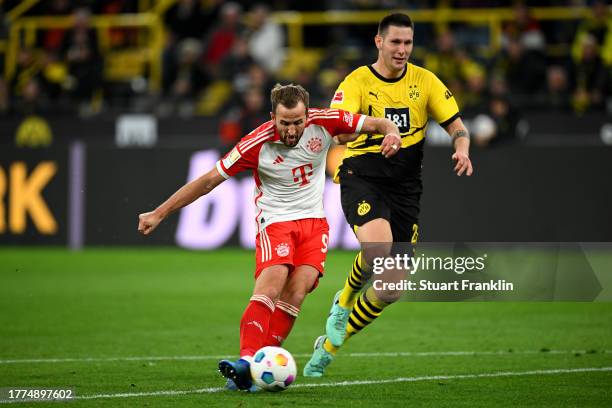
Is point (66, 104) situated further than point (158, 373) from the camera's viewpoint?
Yes

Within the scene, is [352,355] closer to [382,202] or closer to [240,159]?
[382,202]

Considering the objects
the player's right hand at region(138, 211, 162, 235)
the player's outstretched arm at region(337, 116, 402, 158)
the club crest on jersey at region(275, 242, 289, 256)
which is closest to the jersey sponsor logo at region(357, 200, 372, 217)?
the player's outstretched arm at region(337, 116, 402, 158)

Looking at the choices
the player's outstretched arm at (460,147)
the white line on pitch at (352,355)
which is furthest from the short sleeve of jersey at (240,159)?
the white line on pitch at (352,355)

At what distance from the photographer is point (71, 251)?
18.1 meters

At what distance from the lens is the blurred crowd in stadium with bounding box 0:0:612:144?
63.0 ft

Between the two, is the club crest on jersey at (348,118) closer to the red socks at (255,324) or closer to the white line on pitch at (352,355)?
the red socks at (255,324)

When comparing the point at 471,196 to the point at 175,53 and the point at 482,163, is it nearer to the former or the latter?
the point at 482,163

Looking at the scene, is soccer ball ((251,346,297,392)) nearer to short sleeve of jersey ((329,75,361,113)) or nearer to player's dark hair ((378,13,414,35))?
short sleeve of jersey ((329,75,361,113))

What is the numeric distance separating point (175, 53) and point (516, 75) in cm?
596

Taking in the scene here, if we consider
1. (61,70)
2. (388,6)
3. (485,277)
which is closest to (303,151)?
(485,277)

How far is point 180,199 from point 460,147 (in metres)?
2.02

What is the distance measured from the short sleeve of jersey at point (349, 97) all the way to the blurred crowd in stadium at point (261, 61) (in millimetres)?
9427

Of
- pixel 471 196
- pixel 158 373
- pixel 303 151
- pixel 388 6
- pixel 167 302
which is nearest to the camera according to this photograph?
pixel 303 151

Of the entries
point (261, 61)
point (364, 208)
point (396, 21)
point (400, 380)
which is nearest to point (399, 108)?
point (396, 21)
